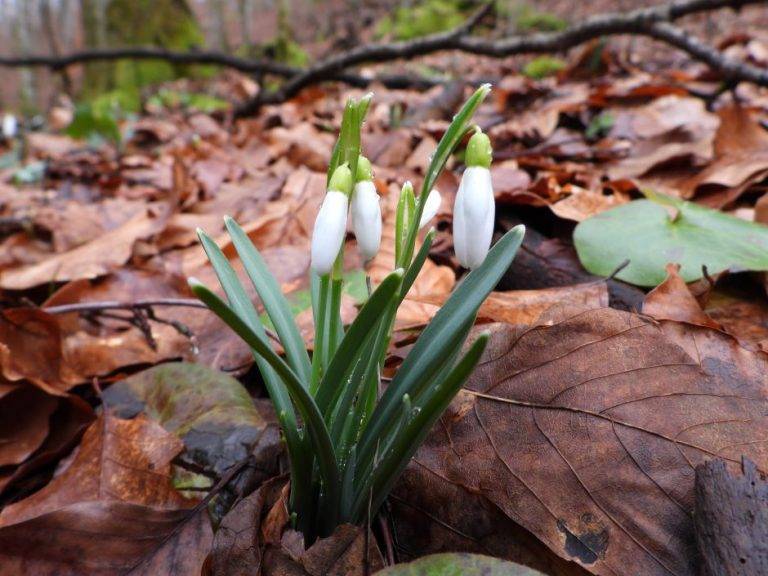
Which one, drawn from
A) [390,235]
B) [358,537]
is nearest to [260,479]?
[358,537]

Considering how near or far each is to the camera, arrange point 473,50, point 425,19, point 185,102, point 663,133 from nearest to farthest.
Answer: point 663,133, point 473,50, point 185,102, point 425,19

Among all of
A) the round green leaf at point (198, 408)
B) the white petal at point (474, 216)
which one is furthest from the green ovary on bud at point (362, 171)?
the round green leaf at point (198, 408)

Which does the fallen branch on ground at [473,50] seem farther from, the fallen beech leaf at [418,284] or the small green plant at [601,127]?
the fallen beech leaf at [418,284]

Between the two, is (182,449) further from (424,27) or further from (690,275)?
(424,27)

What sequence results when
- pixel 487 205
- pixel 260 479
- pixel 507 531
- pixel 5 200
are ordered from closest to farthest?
1. pixel 487 205
2. pixel 507 531
3. pixel 260 479
4. pixel 5 200

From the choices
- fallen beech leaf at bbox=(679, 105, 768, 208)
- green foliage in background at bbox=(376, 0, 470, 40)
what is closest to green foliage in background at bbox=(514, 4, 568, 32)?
green foliage in background at bbox=(376, 0, 470, 40)

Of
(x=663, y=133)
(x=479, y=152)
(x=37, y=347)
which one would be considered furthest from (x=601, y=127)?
(x=37, y=347)

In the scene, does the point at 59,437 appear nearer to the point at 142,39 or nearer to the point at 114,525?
the point at 114,525
